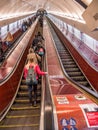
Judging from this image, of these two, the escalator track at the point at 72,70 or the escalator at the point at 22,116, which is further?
the escalator track at the point at 72,70

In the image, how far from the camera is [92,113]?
5.03 m

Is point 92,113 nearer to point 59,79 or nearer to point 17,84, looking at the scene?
point 59,79

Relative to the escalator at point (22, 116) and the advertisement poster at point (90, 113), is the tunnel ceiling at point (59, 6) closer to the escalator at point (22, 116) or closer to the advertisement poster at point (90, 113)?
the escalator at point (22, 116)

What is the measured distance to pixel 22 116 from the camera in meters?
7.41

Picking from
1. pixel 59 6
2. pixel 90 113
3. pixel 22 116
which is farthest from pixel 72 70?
pixel 59 6

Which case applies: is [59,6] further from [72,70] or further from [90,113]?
[90,113]

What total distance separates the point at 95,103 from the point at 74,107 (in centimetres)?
51

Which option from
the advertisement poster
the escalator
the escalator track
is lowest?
the escalator track

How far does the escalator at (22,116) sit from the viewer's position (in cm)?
667

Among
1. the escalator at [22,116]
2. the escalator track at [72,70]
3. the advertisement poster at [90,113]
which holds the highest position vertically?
the advertisement poster at [90,113]

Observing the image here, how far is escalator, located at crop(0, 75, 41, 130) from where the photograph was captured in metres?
6.67

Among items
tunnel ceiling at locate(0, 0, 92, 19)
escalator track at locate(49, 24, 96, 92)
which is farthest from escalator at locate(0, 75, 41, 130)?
tunnel ceiling at locate(0, 0, 92, 19)

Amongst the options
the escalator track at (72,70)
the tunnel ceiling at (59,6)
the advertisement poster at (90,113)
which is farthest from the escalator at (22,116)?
the tunnel ceiling at (59,6)

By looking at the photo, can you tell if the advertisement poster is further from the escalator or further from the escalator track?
the escalator track
